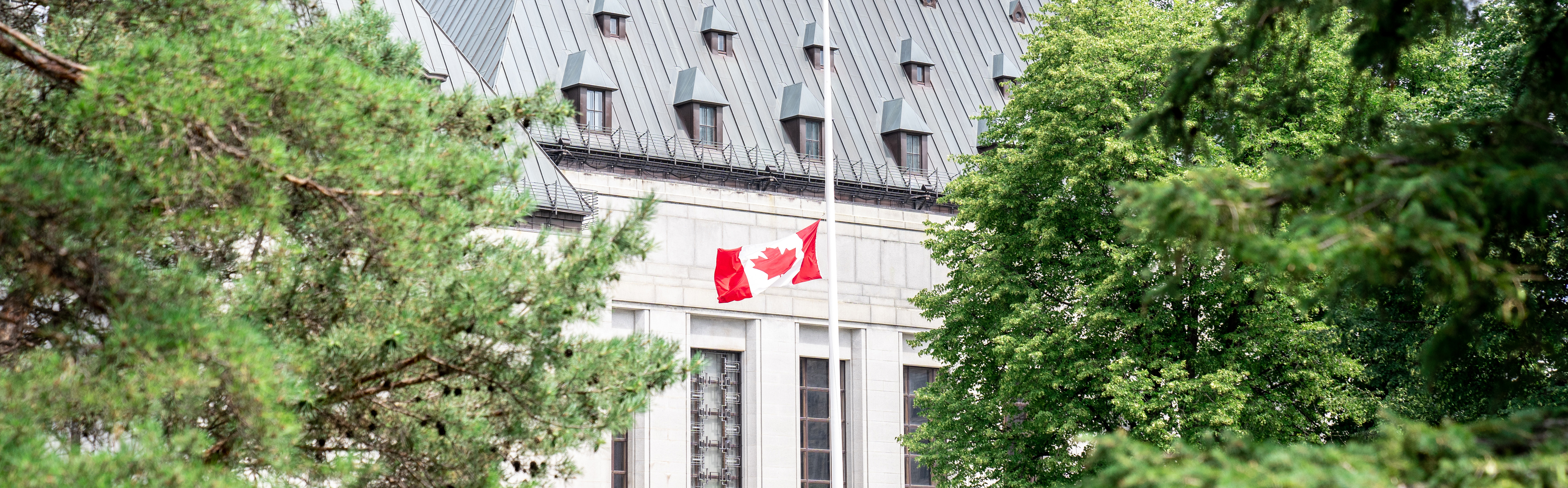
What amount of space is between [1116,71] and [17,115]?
18.9 metres

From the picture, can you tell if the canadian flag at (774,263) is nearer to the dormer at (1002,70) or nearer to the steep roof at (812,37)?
the steep roof at (812,37)

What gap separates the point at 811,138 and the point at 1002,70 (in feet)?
28.1

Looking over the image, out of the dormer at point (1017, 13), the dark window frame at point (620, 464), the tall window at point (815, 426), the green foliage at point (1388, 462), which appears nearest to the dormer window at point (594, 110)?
the dark window frame at point (620, 464)

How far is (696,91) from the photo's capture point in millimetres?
37781

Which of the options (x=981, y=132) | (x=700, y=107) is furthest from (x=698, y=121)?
(x=981, y=132)

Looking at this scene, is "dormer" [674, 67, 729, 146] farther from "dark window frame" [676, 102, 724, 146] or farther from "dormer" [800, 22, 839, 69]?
"dormer" [800, 22, 839, 69]

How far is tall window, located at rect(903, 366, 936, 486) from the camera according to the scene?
39281mm

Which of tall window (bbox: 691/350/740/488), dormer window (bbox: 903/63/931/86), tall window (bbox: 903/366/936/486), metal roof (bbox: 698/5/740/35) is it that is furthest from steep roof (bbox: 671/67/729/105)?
tall window (bbox: 903/366/936/486)

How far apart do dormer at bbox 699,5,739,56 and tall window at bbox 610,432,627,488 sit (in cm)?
1115

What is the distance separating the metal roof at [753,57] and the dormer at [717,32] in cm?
14

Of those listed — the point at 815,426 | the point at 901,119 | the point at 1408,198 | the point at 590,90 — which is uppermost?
the point at 901,119

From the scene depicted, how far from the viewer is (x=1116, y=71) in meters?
25.0

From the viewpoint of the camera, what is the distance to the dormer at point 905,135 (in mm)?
41125

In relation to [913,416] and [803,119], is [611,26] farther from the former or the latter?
[913,416]
